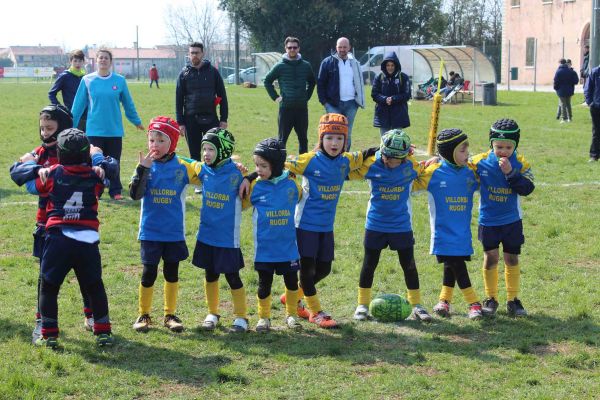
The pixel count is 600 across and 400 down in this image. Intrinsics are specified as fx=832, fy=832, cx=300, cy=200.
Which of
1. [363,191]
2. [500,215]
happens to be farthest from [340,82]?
[500,215]

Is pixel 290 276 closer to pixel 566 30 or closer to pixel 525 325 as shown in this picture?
pixel 525 325

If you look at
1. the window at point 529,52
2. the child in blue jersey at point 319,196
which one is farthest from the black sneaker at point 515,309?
the window at point 529,52

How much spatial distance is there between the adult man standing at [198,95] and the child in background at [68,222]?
5.79m

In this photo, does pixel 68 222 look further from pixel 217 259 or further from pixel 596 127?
pixel 596 127

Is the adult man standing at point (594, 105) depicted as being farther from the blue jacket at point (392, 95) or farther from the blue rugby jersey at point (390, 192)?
the blue rugby jersey at point (390, 192)

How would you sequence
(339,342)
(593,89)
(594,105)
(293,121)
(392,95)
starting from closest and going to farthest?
(339,342)
(392,95)
(293,121)
(594,105)
(593,89)

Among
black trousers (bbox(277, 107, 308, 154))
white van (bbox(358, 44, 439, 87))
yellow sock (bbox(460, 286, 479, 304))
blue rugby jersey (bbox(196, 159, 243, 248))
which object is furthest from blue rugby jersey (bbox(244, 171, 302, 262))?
white van (bbox(358, 44, 439, 87))

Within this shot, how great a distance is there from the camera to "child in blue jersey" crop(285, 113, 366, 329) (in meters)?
6.75

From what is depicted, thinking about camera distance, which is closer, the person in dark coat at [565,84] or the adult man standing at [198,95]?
the adult man standing at [198,95]

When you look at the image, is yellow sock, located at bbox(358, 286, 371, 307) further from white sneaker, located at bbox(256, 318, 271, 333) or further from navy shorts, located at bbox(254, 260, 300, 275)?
white sneaker, located at bbox(256, 318, 271, 333)

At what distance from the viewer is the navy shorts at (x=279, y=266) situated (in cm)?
653

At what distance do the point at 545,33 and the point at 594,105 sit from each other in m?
40.0

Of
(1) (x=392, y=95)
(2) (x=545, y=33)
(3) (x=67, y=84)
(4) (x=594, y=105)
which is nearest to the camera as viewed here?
(3) (x=67, y=84)

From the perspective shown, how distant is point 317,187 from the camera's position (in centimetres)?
680
